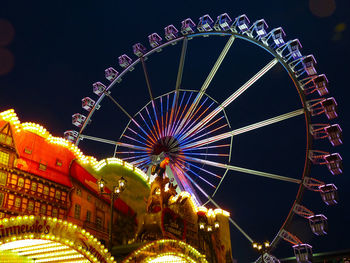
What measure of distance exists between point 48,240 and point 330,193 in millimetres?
16553

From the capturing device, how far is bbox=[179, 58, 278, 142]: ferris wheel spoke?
2278cm

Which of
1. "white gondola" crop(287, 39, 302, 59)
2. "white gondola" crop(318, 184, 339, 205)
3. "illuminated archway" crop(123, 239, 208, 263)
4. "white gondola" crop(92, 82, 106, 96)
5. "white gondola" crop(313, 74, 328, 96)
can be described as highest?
"white gondola" crop(92, 82, 106, 96)

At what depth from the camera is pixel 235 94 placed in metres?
23.3

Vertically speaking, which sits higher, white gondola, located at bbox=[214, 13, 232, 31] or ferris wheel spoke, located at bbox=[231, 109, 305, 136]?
white gondola, located at bbox=[214, 13, 232, 31]

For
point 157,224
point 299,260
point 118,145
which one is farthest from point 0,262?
point 299,260

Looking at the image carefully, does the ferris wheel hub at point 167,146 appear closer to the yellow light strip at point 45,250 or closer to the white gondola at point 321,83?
the white gondola at point 321,83

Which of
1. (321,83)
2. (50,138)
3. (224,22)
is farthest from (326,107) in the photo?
(50,138)

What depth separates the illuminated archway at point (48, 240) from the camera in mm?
9727

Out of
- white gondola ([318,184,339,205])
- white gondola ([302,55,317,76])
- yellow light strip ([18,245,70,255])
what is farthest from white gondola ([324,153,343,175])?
yellow light strip ([18,245,70,255])

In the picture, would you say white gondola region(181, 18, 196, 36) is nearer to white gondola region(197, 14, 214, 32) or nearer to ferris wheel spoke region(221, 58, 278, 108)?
white gondola region(197, 14, 214, 32)

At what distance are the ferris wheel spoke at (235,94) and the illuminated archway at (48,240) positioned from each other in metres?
12.0

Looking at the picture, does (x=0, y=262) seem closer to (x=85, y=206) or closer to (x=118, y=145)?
(x=85, y=206)

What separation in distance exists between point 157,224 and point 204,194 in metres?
7.85

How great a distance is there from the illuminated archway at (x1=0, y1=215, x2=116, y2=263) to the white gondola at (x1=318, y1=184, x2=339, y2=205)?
1437cm
